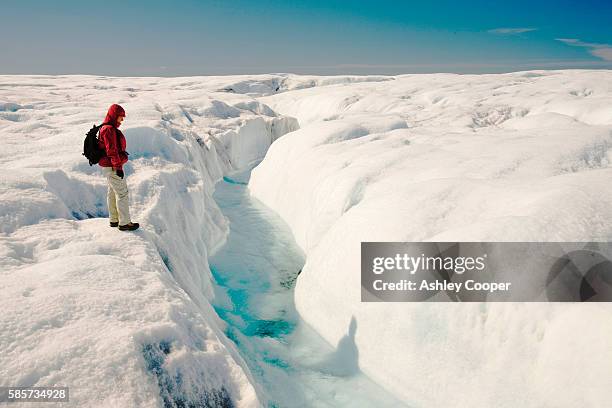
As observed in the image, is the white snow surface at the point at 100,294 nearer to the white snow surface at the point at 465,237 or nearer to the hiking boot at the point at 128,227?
the hiking boot at the point at 128,227

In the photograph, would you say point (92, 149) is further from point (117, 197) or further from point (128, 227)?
point (128, 227)

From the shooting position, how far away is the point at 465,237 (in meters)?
5.19

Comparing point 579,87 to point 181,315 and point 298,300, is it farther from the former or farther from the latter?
point 181,315

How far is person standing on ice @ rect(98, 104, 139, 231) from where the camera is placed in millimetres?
4508

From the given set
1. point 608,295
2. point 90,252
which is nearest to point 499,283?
point 608,295

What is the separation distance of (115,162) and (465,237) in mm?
4784

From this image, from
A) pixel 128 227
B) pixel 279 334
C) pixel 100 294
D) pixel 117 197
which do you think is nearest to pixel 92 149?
pixel 117 197

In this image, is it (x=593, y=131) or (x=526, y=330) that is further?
(x=593, y=131)

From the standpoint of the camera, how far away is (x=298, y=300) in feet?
24.7

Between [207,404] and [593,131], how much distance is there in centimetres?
1009

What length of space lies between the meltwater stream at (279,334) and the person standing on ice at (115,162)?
8.19 ft

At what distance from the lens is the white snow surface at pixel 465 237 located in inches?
165

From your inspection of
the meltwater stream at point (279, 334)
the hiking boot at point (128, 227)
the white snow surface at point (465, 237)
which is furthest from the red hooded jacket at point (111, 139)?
the white snow surface at point (465, 237)

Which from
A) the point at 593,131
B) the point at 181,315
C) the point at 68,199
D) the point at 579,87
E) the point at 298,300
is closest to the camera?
the point at 181,315
